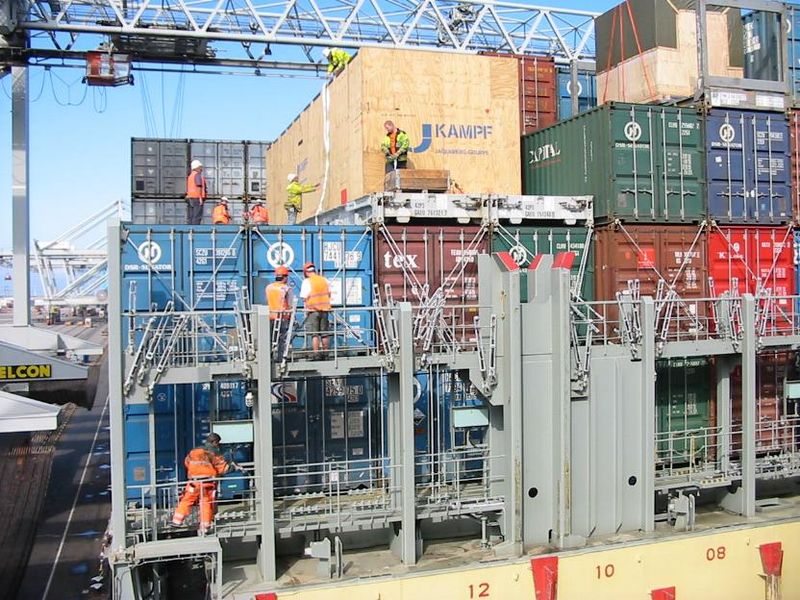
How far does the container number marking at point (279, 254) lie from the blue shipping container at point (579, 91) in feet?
33.1

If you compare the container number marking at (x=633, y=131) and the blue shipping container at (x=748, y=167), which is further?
the blue shipping container at (x=748, y=167)

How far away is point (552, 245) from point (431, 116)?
138 inches

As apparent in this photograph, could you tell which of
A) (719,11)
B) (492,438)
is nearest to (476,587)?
(492,438)

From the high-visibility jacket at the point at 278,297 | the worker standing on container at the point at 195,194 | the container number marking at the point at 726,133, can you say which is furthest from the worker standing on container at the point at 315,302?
the container number marking at the point at 726,133

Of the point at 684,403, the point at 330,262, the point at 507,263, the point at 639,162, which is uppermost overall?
the point at 639,162

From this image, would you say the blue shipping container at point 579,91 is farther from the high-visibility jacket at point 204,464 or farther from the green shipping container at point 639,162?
the high-visibility jacket at point 204,464

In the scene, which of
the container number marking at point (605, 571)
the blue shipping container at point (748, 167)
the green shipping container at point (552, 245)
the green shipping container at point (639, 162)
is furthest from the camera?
the blue shipping container at point (748, 167)

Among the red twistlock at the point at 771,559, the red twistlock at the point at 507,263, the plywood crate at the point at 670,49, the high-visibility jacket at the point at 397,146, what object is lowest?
the red twistlock at the point at 771,559

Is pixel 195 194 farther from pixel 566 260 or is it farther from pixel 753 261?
pixel 753 261

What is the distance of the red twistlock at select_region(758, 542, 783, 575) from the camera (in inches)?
461

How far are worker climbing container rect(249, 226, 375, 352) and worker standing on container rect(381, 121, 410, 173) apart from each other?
186cm

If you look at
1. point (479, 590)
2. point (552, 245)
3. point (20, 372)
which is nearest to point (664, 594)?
point (479, 590)

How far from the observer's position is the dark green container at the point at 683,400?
13.7m

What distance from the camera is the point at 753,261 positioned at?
1486 centimetres
